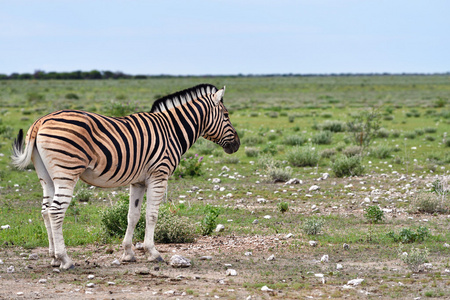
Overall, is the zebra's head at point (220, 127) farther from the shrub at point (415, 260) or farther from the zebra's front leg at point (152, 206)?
the shrub at point (415, 260)

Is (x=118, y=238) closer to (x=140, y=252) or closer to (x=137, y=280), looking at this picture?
(x=140, y=252)

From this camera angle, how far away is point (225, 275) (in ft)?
25.0

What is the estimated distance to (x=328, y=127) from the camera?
95.8 feet

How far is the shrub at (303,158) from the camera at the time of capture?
18.6 meters

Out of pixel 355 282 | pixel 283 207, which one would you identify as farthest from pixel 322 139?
pixel 355 282

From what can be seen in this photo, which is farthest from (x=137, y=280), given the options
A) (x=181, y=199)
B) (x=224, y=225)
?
(x=181, y=199)

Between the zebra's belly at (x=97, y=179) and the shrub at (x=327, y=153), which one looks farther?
the shrub at (x=327, y=153)

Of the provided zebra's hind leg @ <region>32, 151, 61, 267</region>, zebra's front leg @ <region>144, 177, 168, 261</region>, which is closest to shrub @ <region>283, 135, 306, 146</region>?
zebra's front leg @ <region>144, 177, 168, 261</region>

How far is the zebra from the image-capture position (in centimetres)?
740

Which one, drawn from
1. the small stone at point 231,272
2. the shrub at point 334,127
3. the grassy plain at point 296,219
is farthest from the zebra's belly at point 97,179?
the shrub at point 334,127

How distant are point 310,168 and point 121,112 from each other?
6913 millimetres

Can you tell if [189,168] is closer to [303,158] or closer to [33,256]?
[303,158]

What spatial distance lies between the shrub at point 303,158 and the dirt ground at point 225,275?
9354mm

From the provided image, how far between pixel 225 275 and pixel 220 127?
291cm
